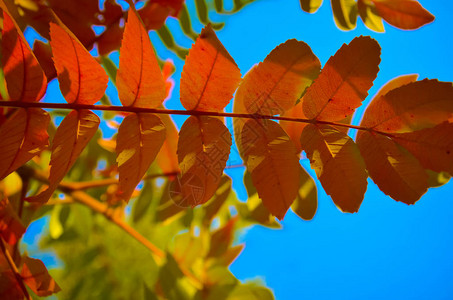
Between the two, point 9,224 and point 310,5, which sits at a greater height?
point 310,5

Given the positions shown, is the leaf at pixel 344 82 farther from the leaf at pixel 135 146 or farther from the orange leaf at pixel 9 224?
the orange leaf at pixel 9 224

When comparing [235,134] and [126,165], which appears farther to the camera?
[235,134]

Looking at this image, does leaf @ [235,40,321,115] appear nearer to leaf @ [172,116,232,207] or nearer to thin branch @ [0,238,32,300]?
leaf @ [172,116,232,207]

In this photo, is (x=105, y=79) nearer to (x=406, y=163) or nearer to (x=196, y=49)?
(x=196, y=49)

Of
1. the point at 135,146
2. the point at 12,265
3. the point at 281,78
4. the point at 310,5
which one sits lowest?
the point at 12,265

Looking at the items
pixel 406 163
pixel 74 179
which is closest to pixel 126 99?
pixel 406 163

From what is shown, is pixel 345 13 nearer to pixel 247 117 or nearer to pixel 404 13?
pixel 404 13

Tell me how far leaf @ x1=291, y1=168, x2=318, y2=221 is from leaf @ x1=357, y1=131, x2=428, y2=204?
12cm

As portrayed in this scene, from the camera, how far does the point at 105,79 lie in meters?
0.33

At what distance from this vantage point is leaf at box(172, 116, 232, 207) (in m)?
0.33

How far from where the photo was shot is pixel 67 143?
0.32 meters

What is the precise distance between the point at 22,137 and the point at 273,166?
209mm

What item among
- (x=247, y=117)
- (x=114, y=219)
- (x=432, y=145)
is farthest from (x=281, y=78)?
(x=114, y=219)

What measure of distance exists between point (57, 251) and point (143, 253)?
7.5 inches
